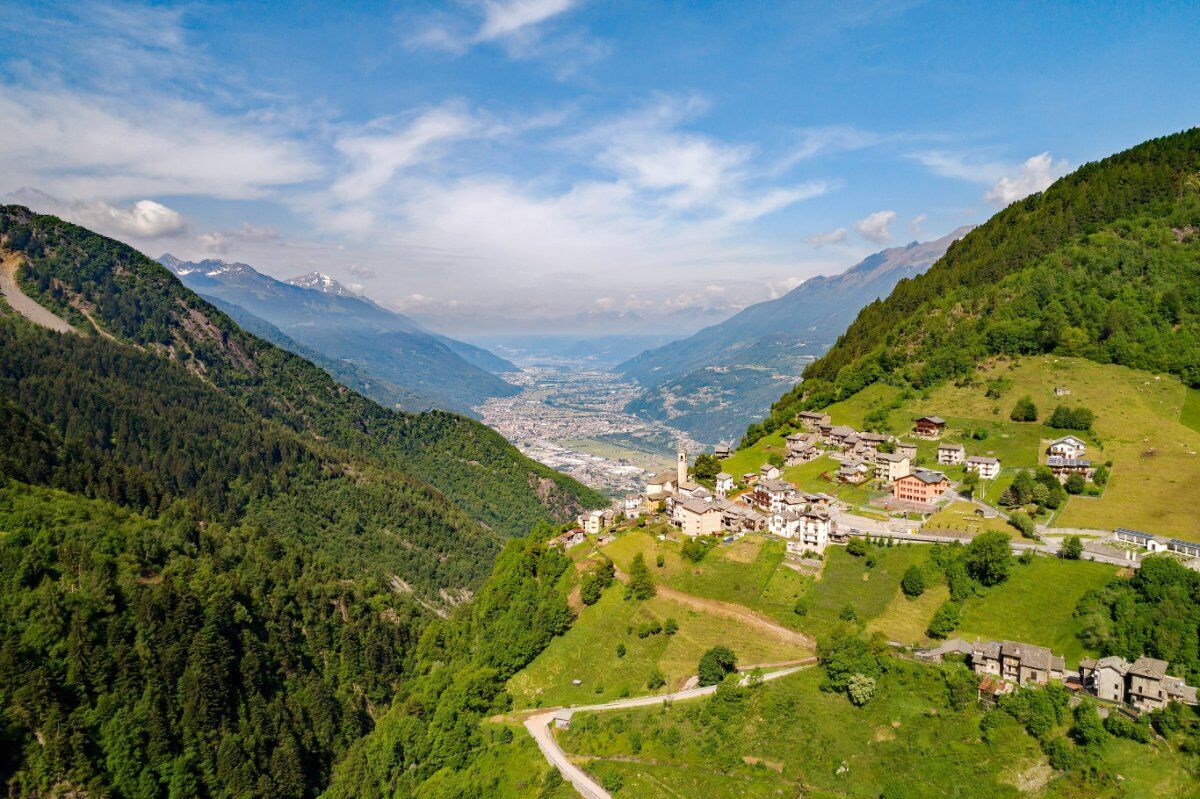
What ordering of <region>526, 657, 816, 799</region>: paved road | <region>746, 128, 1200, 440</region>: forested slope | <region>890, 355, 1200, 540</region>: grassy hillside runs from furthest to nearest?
<region>746, 128, 1200, 440</region>: forested slope, <region>890, 355, 1200, 540</region>: grassy hillside, <region>526, 657, 816, 799</region>: paved road

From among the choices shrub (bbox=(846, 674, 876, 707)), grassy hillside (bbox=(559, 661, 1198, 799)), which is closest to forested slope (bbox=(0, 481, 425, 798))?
grassy hillside (bbox=(559, 661, 1198, 799))

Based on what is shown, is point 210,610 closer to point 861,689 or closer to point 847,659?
point 847,659

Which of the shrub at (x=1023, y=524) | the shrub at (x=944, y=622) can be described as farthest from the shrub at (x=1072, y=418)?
the shrub at (x=944, y=622)

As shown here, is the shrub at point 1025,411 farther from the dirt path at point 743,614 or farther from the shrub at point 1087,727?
the shrub at point 1087,727

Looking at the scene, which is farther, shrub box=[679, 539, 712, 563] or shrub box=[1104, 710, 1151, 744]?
shrub box=[679, 539, 712, 563]

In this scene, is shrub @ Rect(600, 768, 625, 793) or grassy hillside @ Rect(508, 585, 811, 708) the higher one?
grassy hillside @ Rect(508, 585, 811, 708)

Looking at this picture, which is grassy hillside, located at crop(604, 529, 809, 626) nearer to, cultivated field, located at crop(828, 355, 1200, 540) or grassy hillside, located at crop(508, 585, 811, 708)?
grassy hillside, located at crop(508, 585, 811, 708)
